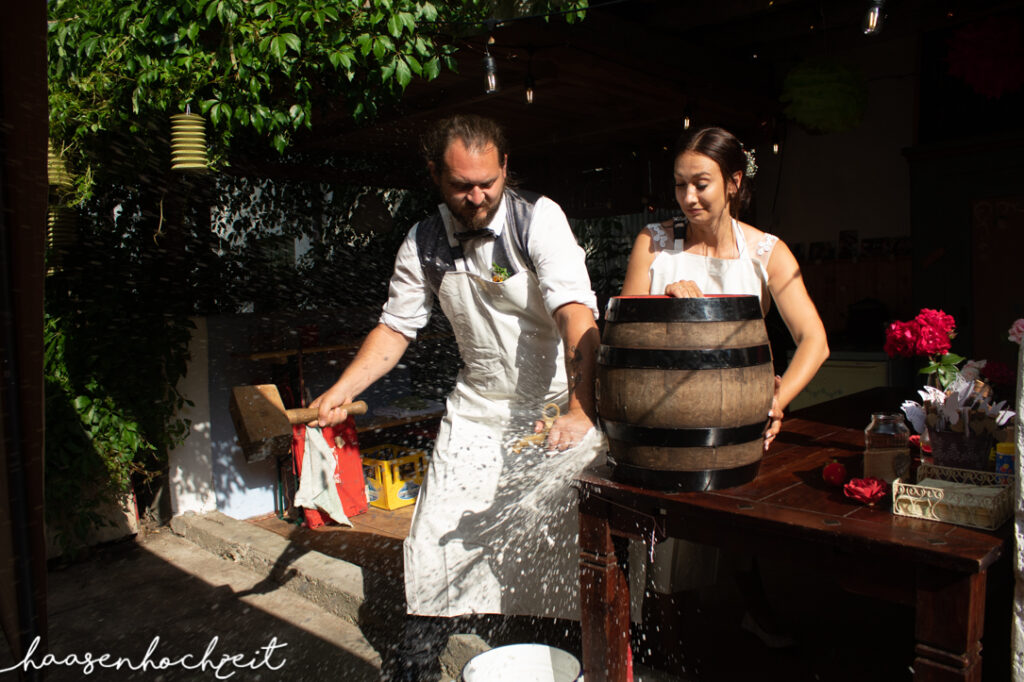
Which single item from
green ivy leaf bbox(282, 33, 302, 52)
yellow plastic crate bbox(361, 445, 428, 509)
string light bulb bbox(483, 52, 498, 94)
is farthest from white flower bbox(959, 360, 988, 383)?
yellow plastic crate bbox(361, 445, 428, 509)

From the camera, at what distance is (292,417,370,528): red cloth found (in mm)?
5273

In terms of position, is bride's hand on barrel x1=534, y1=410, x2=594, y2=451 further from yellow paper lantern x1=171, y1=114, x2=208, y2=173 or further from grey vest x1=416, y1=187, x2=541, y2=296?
yellow paper lantern x1=171, y1=114, x2=208, y2=173

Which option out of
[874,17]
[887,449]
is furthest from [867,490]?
[874,17]

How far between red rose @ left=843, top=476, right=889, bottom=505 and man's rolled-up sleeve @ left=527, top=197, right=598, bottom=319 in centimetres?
110

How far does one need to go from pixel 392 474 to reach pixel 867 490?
435 cm

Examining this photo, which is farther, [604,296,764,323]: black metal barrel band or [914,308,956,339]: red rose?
[914,308,956,339]: red rose

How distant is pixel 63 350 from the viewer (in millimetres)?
4629

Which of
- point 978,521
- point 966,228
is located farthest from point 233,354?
point 966,228

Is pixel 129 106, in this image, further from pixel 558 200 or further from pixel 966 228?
pixel 966 228

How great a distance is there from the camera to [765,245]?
2.56 m

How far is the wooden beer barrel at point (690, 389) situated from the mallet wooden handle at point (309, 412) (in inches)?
35.5

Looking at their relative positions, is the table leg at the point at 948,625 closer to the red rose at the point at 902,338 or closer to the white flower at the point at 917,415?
the white flower at the point at 917,415

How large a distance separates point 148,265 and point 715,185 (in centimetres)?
414

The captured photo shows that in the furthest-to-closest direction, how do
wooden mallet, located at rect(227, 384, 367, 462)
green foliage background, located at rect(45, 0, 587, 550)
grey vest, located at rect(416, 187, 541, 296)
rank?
1. green foliage background, located at rect(45, 0, 587, 550)
2. grey vest, located at rect(416, 187, 541, 296)
3. wooden mallet, located at rect(227, 384, 367, 462)
